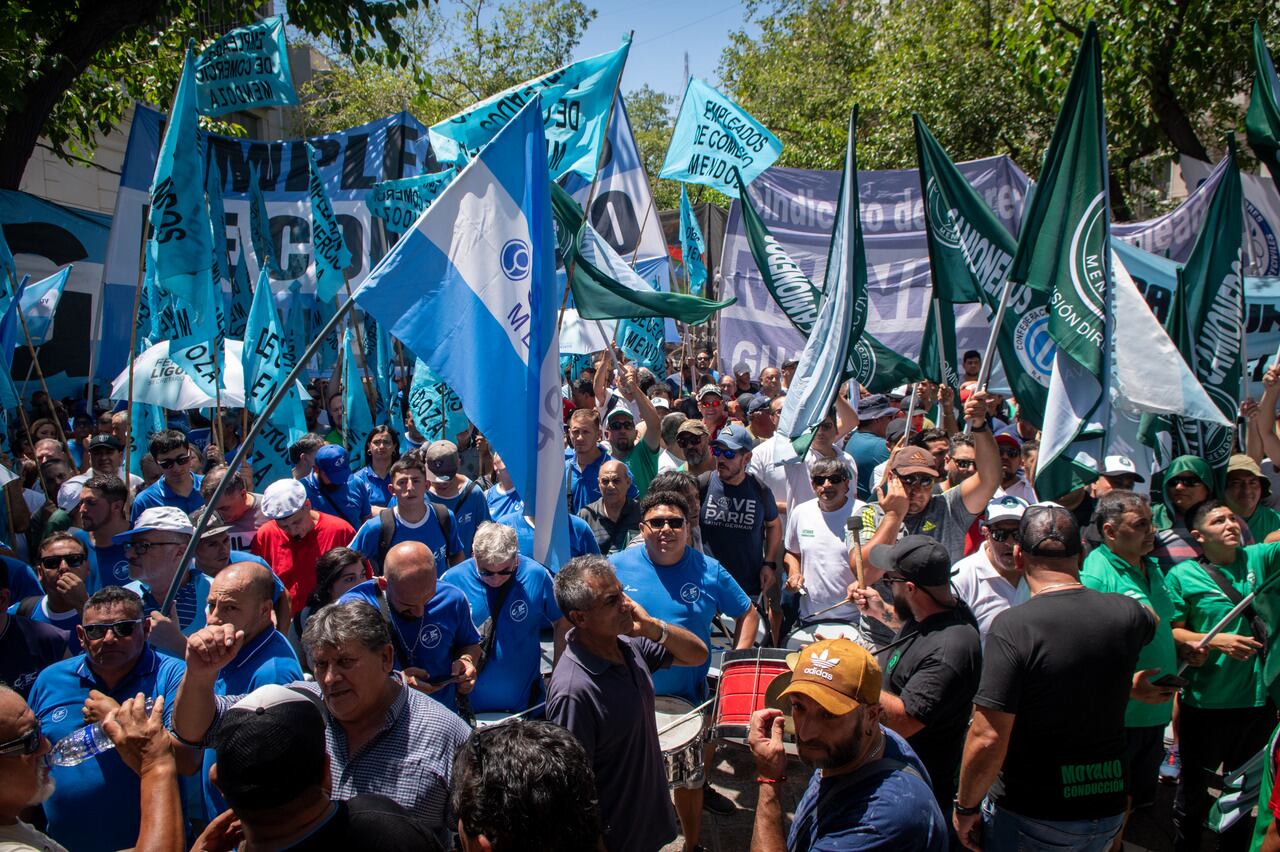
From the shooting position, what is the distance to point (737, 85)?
3002 cm

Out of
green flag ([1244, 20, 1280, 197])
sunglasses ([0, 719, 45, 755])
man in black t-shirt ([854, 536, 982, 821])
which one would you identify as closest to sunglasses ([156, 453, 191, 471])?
sunglasses ([0, 719, 45, 755])

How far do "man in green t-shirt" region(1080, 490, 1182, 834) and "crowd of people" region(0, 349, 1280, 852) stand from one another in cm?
2

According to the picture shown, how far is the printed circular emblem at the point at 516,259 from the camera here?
4.00m

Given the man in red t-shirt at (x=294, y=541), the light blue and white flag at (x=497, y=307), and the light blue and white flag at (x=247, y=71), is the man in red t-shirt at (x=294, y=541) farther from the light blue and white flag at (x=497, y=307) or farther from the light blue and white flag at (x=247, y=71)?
the light blue and white flag at (x=247, y=71)

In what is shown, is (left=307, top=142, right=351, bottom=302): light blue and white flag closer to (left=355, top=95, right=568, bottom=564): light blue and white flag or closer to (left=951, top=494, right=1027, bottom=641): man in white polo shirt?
(left=355, top=95, right=568, bottom=564): light blue and white flag

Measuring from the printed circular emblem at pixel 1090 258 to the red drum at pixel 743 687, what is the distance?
2.33 metres

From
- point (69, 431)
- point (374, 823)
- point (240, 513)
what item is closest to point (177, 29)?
point (69, 431)

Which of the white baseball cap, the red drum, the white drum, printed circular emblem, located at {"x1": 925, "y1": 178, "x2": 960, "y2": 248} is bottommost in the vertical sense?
the white drum

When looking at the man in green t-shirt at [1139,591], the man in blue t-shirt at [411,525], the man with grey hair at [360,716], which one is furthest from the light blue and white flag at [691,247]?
the man with grey hair at [360,716]

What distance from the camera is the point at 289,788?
2.13 metres

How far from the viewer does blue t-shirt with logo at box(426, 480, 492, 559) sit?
6.05 metres

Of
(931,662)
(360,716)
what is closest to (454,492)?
(360,716)

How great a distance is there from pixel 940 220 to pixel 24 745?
533cm

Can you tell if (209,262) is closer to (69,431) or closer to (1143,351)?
(1143,351)
